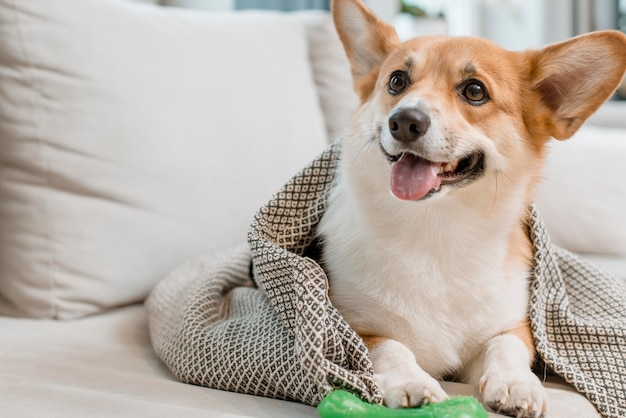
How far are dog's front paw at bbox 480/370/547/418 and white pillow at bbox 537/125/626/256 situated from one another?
92 cm

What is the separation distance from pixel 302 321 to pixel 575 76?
2.01ft

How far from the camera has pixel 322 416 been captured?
3.14 ft

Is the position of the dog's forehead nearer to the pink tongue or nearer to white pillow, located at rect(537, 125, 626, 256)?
the pink tongue

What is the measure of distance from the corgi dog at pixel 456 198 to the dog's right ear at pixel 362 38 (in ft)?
0.33

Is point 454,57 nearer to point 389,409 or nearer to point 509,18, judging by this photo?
point 389,409

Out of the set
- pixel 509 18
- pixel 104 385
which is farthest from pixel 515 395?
pixel 509 18

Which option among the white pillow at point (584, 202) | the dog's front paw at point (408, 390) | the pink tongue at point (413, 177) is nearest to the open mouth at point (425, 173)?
the pink tongue at point (413, 177)

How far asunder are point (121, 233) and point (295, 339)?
62cm

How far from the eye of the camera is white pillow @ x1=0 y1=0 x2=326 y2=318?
1492 mm

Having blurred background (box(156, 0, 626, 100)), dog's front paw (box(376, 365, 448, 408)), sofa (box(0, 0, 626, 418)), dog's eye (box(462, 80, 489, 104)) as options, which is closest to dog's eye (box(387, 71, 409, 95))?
dog's eye (box(462, 80, 489, 104))

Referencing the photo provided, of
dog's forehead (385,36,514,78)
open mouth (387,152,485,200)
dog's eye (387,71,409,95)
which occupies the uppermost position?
dog's forehead (385,36,514,78)

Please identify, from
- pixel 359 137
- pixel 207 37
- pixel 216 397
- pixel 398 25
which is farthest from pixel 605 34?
pixel 398 25

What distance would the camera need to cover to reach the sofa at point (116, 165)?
1456mm

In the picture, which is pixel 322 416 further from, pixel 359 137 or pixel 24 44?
pixel 24 44
